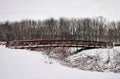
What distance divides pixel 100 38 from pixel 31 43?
46276 mm

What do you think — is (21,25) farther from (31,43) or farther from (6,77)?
(6,77)

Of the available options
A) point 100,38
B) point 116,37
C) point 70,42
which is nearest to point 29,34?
point 100,38

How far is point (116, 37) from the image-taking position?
6288 centimetres

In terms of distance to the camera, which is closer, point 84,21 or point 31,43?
point 31,43

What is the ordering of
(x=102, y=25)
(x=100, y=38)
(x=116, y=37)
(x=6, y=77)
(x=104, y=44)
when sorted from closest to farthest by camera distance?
(x=6, y=77)
(x=104, y=44)
(x=116, y=37)
(x=100, y=38)
(x=102, y=25)

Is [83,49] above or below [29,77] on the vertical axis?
below

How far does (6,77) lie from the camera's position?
5281 mm

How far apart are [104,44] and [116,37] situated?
111 feet

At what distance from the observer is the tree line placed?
219 feet

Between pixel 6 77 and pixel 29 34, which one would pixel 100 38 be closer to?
pixel 29 34

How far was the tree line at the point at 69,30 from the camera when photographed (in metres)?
66.8

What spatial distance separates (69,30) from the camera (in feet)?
237

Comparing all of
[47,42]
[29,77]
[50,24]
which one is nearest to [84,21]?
[50,24]

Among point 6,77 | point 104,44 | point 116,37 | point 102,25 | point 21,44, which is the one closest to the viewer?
point 6,77
